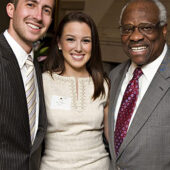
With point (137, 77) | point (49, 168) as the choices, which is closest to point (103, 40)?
point (137, 77)

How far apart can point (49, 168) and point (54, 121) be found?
1.13 ft

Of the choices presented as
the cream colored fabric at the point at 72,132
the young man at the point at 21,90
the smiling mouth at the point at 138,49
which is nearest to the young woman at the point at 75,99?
the cream colored fabric at the point at 72,132

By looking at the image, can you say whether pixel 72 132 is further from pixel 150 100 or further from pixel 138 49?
pixel 138 49

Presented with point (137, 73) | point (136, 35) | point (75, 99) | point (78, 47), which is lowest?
point (75, 99)

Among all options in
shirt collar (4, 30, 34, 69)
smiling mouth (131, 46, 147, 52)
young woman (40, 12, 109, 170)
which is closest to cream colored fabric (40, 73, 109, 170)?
young woman (40, 12, 109, 170)

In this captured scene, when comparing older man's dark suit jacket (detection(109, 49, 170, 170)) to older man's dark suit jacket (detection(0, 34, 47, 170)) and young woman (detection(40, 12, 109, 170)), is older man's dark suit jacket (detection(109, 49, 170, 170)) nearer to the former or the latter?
young woman (detection(40, 12, 109, 170))

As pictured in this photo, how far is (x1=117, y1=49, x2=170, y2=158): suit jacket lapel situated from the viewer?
1.45 m

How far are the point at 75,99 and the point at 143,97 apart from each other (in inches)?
22.2

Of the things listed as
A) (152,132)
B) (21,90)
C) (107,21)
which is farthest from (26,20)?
(107,21)

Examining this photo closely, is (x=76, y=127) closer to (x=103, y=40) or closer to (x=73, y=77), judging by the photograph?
(x=73, y=77)

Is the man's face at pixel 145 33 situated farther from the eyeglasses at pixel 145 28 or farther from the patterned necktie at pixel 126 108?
the patterned necktie at pixel 126 108

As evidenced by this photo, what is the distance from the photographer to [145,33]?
5.32 feet

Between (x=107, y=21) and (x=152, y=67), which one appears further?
(x=107, y=21)

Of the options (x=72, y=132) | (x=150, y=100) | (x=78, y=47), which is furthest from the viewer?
(x=78, y=47)
